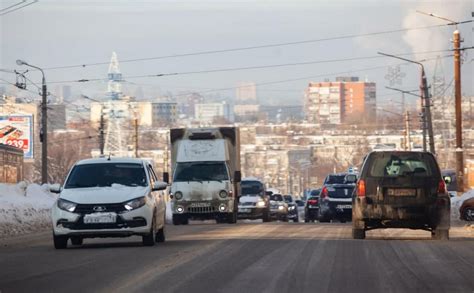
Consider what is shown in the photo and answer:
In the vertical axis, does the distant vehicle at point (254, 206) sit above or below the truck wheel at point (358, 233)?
below

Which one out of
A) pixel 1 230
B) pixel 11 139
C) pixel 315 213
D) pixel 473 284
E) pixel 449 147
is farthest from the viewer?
pixel 449 147

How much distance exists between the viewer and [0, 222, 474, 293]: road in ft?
45.3

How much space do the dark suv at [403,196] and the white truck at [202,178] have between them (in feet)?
52.8

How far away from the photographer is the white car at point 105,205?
68.0ft

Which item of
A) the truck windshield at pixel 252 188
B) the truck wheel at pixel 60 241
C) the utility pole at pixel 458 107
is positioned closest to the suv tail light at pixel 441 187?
the truck wheel at pixel 60 241

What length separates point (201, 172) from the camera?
39.5m

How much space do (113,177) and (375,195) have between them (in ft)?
16.3

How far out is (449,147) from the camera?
5797 inches

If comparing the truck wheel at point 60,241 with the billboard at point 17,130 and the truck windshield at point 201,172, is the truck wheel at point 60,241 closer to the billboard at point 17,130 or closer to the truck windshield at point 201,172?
the truck windshield at point 201,172

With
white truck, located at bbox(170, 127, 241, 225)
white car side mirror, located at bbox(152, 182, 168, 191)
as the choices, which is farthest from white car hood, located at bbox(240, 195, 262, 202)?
→ white car side mirror, located at bbox(152, 182, 168, 191)

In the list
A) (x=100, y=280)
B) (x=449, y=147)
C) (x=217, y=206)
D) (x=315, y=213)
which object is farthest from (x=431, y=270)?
(x=449, y=147)

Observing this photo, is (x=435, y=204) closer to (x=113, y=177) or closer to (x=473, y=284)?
(x=113, y=177)

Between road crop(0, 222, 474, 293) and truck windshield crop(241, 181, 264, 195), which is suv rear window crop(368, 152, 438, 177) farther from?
truck windshield crop(241, 181, 264, 195)

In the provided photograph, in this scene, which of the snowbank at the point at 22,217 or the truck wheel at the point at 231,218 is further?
the truck wheel at the point at 231,218
